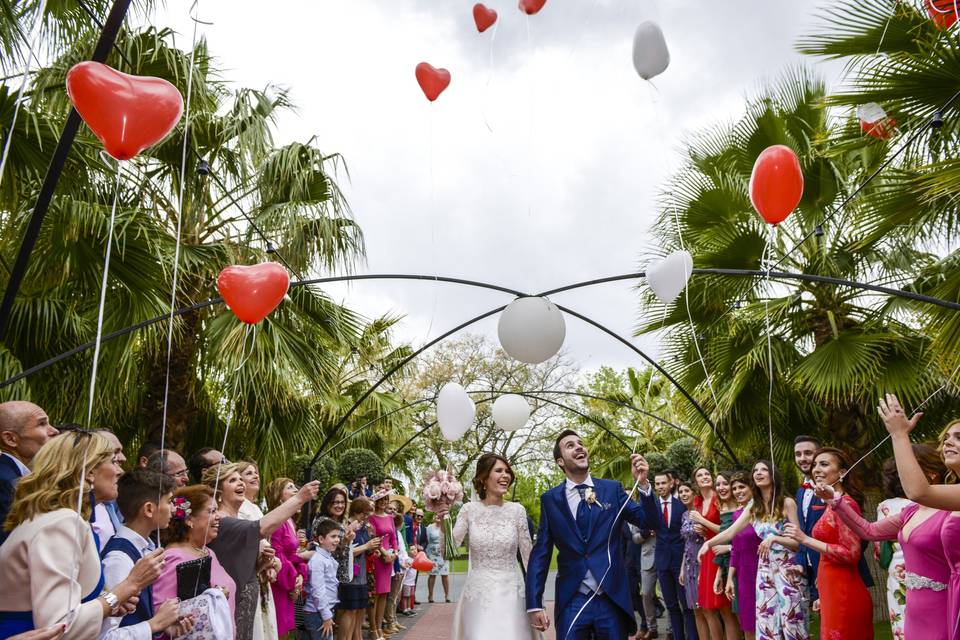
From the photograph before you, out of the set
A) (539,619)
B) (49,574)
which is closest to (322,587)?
(539,619)

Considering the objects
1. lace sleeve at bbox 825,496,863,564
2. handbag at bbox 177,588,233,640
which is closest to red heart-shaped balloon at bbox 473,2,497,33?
lace sleeve at bbox 825,496,863,564

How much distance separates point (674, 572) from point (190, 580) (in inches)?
277

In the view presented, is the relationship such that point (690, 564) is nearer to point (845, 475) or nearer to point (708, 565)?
point (708, 565)

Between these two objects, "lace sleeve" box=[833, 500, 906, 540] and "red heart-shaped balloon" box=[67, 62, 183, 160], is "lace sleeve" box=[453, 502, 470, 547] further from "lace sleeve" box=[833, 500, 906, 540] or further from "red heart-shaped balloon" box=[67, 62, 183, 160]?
"red heart-shaped balloon" box=[67, 62, 183, 160]

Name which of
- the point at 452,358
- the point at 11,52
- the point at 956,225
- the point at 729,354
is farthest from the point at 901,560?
the point at 452,358

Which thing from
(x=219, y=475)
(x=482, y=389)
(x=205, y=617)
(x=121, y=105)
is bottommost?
(x=205, y=617)

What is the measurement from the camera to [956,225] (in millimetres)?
7551

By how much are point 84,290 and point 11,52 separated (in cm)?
264

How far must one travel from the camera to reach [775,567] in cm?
695

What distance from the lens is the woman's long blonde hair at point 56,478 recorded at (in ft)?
10.9

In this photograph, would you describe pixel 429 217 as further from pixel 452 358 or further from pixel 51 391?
pixel 452 358

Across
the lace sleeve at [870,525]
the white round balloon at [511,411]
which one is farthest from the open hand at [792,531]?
the white round balloon at [511,411]

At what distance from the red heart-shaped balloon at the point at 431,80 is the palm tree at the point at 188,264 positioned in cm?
239

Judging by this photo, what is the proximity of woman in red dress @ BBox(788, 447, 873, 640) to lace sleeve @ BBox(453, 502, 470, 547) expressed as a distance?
98.0 inches
